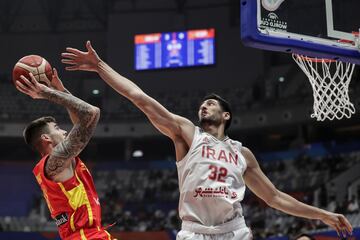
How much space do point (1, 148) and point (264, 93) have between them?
13.0 meters

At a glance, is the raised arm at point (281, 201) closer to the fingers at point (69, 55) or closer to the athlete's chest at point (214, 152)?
the athlete's chest at point (214, 152)

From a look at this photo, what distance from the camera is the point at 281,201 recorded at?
4844 millimetres

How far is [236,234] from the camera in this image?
427 centimetres

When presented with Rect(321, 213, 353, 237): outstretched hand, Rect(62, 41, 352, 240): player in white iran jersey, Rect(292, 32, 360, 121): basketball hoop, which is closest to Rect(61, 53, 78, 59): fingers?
Rect(62, 41, 352, 240): player in white iran jersey

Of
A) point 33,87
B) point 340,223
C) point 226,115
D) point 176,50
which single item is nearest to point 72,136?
point 33,87

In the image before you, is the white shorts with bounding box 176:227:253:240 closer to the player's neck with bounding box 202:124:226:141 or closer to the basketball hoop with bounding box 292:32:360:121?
the player's neck with bounding box 202:124:226:141

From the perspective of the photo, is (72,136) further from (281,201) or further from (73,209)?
(281,201)

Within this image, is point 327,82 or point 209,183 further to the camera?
point 327,82

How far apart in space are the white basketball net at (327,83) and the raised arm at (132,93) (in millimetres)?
2669

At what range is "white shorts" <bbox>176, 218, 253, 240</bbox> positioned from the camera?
13.7 ft

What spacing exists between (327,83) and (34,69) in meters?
3.82

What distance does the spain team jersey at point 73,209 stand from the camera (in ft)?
13.0

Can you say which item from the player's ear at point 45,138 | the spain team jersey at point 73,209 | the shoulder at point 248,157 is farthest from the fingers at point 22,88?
the shoulder at point 248,157

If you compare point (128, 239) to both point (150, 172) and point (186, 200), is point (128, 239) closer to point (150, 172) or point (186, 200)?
point (150, 172)
